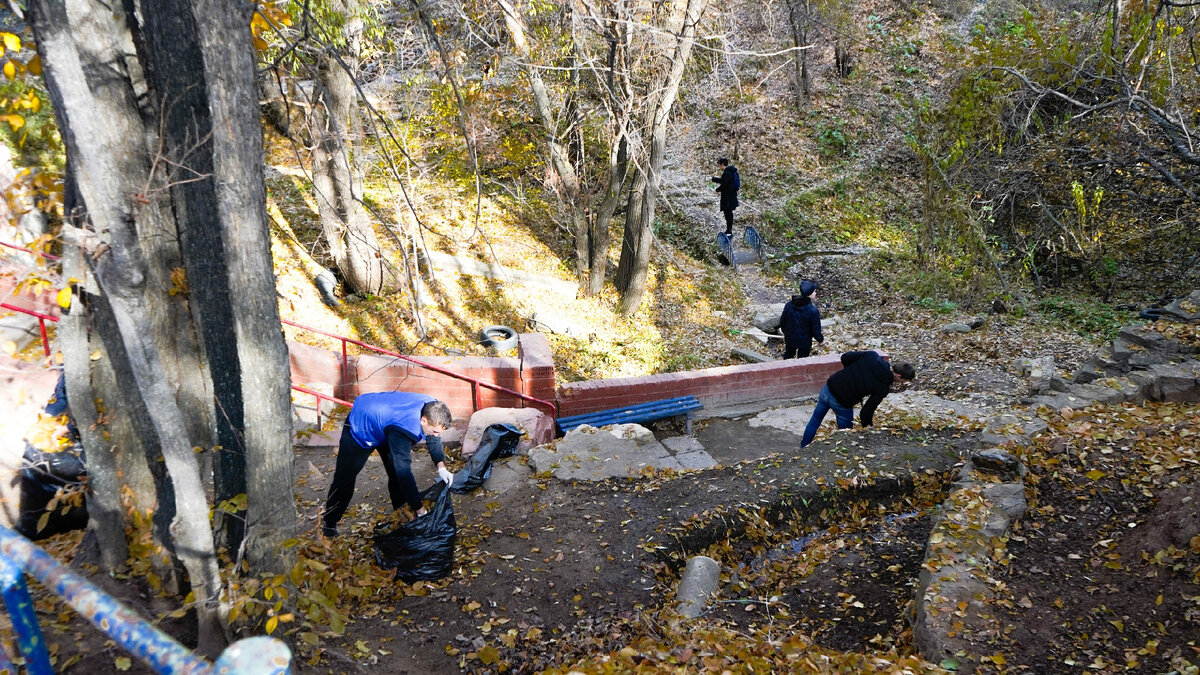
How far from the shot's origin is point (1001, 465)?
20.1ft

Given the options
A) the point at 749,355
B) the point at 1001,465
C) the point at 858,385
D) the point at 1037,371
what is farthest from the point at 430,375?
the point at 1037,371

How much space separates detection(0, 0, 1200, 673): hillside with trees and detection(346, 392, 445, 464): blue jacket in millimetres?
537

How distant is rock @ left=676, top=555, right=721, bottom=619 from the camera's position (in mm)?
4934

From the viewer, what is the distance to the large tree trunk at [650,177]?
10633 millimetres

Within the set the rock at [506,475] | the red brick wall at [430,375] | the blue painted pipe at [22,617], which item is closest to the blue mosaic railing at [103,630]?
the blue painted pipe at [22,617]

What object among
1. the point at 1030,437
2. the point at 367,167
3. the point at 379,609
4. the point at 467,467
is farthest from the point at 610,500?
the point at 367,167

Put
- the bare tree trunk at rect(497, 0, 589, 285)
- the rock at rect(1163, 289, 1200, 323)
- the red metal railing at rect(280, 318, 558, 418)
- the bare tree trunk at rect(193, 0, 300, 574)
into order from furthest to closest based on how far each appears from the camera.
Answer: the bare tree trunk at rect(497, 0, 589, 285) → the rock at rect(1163, 289, 1200, 323) → the red metal railing at rect(280, 318, 558, 418) → the bare tree trunk at rect(193, 0, 300, 574)

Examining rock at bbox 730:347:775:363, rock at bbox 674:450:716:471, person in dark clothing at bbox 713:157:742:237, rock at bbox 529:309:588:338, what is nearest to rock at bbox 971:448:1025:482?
rock at bbox 674:450:716:471

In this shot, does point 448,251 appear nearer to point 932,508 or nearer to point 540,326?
point 540,326

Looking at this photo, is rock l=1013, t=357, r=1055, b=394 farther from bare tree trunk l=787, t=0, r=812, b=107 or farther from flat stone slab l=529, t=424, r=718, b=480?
bare tree trunk l=787, t=0, r=812, b=107

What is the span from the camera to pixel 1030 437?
6789mm

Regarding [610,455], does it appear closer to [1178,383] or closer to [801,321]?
[801,321]

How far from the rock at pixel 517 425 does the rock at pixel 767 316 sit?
→ 6561mm

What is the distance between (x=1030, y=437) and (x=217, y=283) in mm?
6871
